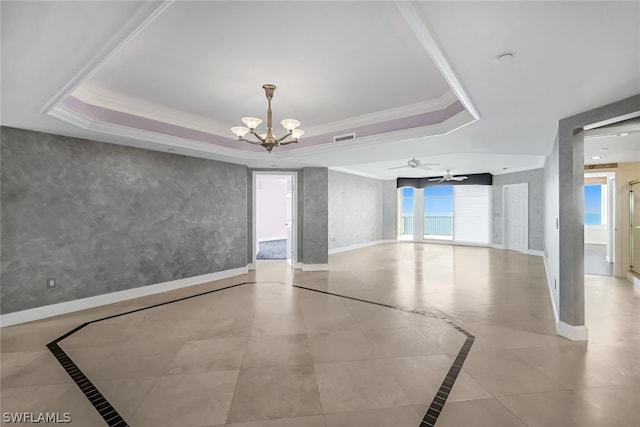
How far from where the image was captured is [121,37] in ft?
5.79

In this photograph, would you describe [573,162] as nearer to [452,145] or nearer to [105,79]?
[452,145]

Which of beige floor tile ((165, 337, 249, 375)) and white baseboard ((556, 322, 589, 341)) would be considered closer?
beige floor tile ((165, 337, 249, 375))

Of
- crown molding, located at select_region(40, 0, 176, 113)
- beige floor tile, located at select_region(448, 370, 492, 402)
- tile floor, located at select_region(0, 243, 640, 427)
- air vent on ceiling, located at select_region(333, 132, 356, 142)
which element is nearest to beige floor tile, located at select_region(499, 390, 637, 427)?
tile floor, located at select_region(0, 243, 640, 427)

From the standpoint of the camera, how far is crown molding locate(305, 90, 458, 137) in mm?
3715

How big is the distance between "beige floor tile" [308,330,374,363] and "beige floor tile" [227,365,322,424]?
0.89 feet

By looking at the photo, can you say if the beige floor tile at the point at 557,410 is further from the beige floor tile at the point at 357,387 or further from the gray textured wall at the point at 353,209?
the gray textured wall at the point at 353,209

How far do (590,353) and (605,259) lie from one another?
7.23 meters

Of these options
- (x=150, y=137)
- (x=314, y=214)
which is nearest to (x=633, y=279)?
(x=314, y=214)

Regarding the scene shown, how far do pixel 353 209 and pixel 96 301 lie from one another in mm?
7583

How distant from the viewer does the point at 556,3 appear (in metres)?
1.42

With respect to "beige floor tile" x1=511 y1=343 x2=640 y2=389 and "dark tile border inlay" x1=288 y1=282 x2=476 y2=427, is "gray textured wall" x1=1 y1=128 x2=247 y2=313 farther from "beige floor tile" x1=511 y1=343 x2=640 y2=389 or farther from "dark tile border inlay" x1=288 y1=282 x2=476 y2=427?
"beige floor tile" x1=511 y1=343 x2=640 y2=389

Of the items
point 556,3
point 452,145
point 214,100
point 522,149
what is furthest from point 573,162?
point 214,100

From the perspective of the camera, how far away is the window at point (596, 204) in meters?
11.0

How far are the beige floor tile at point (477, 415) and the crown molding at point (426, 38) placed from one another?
248 centimetres
